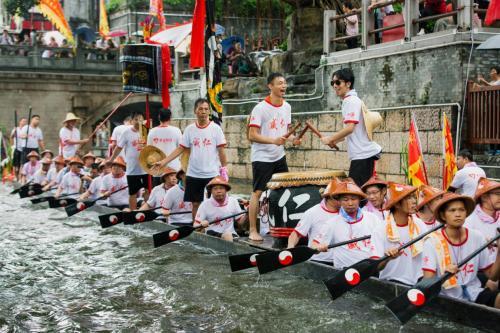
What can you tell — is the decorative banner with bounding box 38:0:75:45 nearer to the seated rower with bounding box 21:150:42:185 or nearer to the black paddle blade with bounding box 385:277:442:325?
the seated rower with bounding box 21:150:42:185

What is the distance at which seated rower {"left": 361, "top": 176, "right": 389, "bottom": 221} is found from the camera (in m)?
8.20

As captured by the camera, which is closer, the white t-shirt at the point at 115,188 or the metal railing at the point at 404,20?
the metal railing at the point at 404,20

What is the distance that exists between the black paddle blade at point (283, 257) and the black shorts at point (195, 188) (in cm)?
331

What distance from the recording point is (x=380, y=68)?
50.1 feet

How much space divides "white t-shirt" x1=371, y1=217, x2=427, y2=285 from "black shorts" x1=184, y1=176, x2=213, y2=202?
13.5 ft

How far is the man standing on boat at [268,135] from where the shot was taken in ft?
31.3

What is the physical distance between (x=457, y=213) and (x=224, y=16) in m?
32.0

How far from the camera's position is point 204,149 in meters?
10.9

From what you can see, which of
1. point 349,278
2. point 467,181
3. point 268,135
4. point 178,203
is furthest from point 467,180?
point 178,203

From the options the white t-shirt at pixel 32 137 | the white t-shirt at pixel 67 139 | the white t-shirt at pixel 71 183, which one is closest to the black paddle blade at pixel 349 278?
the white t-shirt at pixel 71 183

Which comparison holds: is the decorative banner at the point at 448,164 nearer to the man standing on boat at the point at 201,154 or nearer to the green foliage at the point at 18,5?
the man standing on boat at the point at 201,154

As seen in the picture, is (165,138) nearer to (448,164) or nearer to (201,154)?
(201,154)

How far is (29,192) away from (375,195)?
11.9 m

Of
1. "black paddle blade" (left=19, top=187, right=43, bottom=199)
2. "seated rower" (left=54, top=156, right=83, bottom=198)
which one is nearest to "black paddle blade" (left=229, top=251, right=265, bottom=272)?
"seated rower" (left=54, top=156, right=83, bottom=198)
